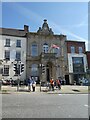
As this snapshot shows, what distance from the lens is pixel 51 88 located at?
25.3 meters

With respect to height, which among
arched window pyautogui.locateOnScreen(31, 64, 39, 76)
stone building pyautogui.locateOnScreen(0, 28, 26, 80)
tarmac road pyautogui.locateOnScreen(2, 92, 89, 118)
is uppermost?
stone building pyautogui.locateOnScreen(0, 28, 26, 80)

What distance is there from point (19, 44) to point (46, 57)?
21.0 feet

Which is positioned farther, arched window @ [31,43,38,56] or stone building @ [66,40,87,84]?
stone building @ [66,40,87,84]

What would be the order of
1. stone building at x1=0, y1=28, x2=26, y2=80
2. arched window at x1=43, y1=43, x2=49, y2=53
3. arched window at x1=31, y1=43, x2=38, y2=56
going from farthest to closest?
arched window at x1=43, y1=43, x2=49, y2=53 → arched window at x1=31, y1=43, x2=38, y2=56 → stone building at x1=0, y1=28, x2=26, y2=80

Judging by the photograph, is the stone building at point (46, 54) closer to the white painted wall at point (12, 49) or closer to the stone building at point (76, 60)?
the white painted wall at point (12, 49)

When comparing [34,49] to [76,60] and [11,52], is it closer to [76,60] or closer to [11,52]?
[11,52]

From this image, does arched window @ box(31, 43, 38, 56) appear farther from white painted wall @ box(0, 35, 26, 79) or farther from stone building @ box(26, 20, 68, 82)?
white painted wall @ box(0, 35, 26, 79)

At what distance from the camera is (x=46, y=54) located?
37.4 metres

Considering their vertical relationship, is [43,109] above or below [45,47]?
below

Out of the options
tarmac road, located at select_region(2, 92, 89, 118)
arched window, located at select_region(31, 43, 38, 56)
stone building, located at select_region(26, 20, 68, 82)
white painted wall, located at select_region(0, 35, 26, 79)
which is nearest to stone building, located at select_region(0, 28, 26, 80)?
white painted wall, located at select_region(0, 35, 26, 79)

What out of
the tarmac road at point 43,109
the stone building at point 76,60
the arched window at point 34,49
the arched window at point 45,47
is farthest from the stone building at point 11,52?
the tarmac road at point 43,109

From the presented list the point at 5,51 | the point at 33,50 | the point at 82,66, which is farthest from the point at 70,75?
the point at 5,51

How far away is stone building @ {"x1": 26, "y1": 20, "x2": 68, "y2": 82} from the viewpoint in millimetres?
37562

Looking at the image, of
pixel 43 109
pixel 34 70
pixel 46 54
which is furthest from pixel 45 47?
pixel 43 109
